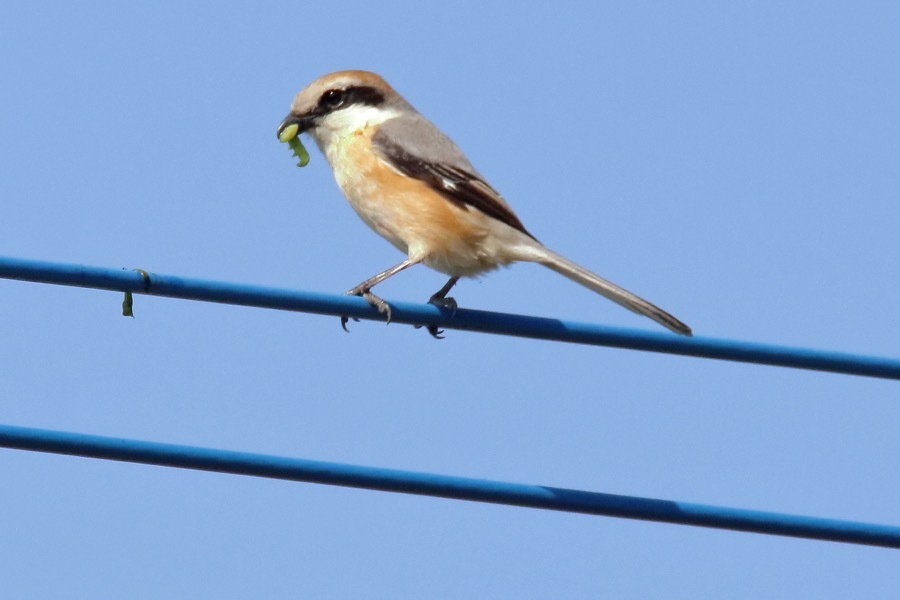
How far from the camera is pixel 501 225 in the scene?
7.18 m

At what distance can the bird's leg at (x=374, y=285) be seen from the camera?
17.3ft

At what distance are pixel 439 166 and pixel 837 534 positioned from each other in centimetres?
338

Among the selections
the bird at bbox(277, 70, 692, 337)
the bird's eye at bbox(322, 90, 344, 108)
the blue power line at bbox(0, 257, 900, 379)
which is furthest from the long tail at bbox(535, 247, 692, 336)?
the bird's eye at bbox(322, 90, 344, 108)

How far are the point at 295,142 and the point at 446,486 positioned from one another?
3.74 m

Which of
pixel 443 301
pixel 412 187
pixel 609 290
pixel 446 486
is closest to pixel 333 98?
pixel 412 187

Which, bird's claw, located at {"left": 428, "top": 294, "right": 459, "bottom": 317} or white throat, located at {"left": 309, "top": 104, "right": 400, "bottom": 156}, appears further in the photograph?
white throat, located at {"left": 309, "top": 104, "right": 400, "bottom": 156}

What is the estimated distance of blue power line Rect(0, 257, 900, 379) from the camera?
4.54 metres

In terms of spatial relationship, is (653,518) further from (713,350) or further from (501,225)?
(501,225)

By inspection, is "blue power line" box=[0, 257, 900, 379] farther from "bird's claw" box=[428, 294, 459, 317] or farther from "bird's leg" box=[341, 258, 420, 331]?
"bird's claw" box=[428, 294, 459, 317]

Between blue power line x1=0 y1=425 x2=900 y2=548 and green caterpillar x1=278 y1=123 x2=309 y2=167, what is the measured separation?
11.7 feet

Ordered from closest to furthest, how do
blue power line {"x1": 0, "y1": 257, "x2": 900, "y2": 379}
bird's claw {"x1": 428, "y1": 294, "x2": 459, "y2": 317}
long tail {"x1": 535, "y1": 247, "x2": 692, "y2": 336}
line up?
blue power line {"x1": 0, "y1": 257, "x2": 900, "y2": 379}
long tail {"x1": 535, "y1": 247, "x2": 692, "y2": 336}
bird's claw {"x1": 428, "y1": 294, "x2": 459, "y2": 317}

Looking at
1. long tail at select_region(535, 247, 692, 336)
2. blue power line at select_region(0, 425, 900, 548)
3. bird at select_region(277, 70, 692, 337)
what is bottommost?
blue power line at select_region(0, 425, 900, 548)

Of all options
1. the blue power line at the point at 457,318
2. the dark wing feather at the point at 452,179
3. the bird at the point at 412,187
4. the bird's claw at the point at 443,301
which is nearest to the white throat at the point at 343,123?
the bird at the point at 412,187

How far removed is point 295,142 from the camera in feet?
25.8
